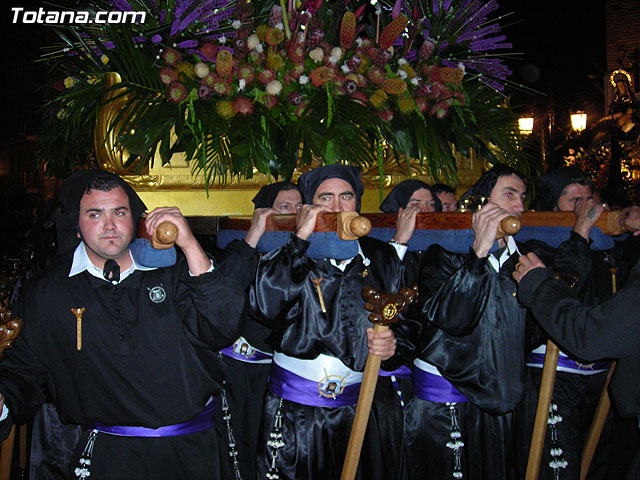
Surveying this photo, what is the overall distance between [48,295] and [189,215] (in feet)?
4.75

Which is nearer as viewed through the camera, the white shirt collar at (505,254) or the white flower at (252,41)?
the white flower at (252,41)

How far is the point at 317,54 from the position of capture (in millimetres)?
2924

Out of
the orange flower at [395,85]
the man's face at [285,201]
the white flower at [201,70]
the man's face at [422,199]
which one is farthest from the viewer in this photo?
the man's face at [422,199]

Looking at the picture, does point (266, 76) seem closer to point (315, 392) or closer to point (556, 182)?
point (315, 392)

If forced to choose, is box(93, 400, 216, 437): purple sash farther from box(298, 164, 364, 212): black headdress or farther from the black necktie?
box(298, 164, 364, 212): black headdress

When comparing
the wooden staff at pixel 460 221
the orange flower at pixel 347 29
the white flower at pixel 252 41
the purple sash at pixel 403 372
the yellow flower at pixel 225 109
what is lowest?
the purple sash at pixel 403 372

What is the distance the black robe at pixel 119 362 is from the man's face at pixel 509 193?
1.83 metres

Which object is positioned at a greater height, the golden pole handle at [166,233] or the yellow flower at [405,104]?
the yellow flower at [405,104]

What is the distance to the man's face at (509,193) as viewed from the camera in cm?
349

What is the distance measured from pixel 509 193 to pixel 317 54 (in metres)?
1.38

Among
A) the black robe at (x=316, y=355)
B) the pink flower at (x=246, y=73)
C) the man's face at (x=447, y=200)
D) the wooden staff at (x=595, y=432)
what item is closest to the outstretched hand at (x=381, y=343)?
the black robe at (x=316, y=355)

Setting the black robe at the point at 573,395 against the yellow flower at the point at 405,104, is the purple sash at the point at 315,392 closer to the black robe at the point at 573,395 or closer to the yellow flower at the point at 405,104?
the black robe at the point at 573,395

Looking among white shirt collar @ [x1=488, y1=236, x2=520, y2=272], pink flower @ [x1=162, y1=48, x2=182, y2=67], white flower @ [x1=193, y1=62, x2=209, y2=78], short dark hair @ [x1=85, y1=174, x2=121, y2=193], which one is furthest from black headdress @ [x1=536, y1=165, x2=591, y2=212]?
short dark hair @ [x1=85, y1=174, x2=121, y2=193]

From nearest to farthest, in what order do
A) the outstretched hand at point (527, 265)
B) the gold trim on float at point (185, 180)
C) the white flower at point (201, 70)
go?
the outstretched hand at point (527, 265) < the white flower at point (201, 70) < the gold trim on float at point (185, 180)
